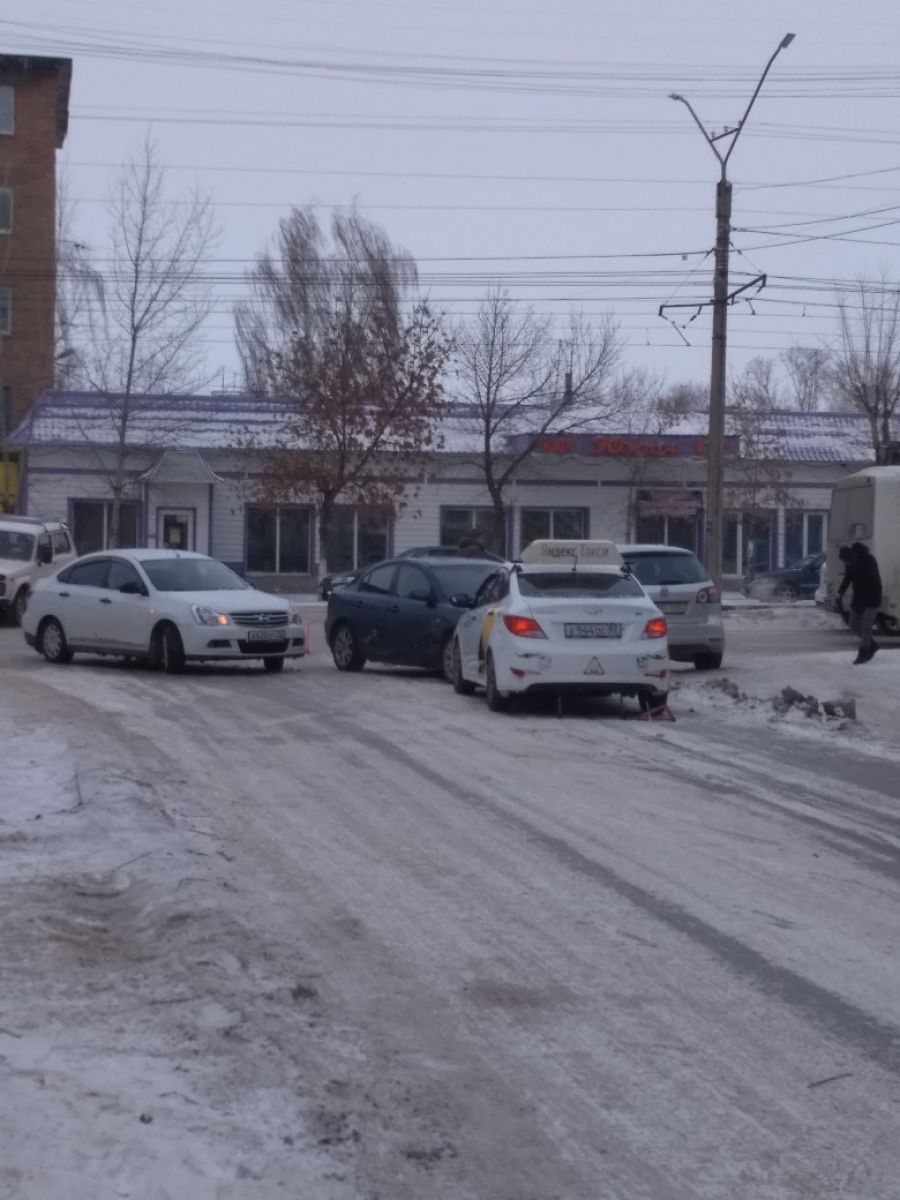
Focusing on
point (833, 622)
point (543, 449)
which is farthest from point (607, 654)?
point (543, 449)

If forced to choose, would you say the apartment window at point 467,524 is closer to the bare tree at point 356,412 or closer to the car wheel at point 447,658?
the bare tree at point 356,412

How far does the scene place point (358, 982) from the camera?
6676 mm

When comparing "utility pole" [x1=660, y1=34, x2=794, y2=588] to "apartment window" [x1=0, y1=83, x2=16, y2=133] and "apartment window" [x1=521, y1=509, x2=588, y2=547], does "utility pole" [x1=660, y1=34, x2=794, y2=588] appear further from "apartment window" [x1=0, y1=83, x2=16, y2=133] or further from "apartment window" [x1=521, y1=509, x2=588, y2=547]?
"apartment window" [x1=0, y1=83, x2=16, y2=133]

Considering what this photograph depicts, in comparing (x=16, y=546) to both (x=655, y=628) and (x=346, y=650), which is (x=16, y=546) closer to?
(x=346, y=650)

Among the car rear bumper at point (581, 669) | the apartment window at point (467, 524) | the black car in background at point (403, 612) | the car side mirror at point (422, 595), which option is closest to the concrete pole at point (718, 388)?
the black car in background at point (403, 612)

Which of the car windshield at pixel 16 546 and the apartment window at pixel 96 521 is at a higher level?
the apartment window at pixel 96 521

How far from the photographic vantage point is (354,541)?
4869cm

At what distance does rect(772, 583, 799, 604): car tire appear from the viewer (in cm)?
4412

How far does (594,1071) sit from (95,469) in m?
42.7

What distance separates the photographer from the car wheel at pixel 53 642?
20.9 metres

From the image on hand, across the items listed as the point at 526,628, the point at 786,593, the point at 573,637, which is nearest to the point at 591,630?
the point at 573,637

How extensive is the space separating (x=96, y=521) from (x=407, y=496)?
8899 millimetres

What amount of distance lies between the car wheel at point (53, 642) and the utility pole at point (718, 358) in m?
9.62

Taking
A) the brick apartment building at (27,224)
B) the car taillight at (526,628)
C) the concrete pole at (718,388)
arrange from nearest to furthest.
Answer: the car taillight at (526,628)
the concrete pole at (718,388)
the brick apartment building at (27,224)
